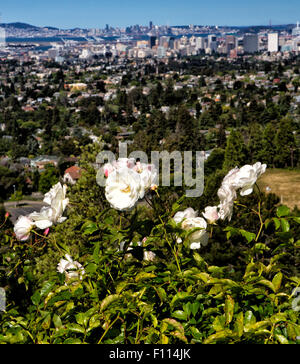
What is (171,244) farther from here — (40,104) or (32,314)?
(40,104)

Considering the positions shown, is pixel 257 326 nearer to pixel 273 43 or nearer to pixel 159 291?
pixel 159 291

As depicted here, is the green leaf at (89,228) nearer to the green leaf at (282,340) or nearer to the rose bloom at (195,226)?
the rose bloom at (195,226)

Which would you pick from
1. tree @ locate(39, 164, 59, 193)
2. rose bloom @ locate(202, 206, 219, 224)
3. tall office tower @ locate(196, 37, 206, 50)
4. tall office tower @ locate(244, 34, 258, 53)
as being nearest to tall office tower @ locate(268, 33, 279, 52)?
tall office tower @ locate(244, 34, 258, 53)

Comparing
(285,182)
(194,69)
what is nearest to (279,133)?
(285,182)

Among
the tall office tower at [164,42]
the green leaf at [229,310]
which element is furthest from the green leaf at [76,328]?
the tall office tower at [164,42]

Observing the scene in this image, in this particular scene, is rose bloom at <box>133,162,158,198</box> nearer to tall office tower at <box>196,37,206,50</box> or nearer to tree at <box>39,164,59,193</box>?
tree at <box>39,164,59,193</box>
